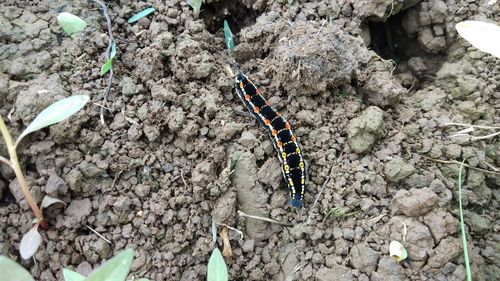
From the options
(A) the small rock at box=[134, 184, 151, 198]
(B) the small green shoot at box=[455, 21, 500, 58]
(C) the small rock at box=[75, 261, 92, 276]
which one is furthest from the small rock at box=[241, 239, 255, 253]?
(B) the small green shoot at box=[455, 21, 500, 58]

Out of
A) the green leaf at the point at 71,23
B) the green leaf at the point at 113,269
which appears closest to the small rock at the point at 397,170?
the green leaf at the point at 113,269

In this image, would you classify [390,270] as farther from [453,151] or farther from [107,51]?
[107,51]

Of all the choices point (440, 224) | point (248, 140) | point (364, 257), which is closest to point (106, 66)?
point (248, 140)

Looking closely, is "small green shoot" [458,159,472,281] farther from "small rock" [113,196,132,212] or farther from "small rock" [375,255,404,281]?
"small rock" [113,196,132,212]

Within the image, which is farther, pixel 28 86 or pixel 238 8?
pixel 238 8

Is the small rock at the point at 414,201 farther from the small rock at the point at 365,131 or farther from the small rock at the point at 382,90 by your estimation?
the small rock at the point at 382,90

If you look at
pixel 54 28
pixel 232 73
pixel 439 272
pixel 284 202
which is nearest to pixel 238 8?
pixel 232 73

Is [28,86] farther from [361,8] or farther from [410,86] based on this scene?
[410,86]
